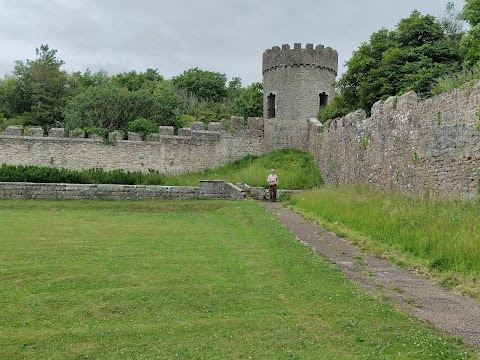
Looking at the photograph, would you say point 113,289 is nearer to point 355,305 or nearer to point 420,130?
point 355,305

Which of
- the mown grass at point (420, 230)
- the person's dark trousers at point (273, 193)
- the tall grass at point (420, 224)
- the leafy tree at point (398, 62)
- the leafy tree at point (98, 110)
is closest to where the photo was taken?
the mown grass at point (420, 230)

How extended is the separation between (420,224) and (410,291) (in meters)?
2.90

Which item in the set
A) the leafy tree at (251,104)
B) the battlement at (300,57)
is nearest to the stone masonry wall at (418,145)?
the battlement at (300,57)

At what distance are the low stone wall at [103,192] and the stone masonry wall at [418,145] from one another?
5493 mm

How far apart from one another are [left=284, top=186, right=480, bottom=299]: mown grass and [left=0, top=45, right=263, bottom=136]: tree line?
19155 millimetres

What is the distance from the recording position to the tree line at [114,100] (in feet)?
122

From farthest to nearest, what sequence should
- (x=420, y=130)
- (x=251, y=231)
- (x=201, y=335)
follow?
(x=420, y=130) < (x=251, y=231) < (x=201, y=335)

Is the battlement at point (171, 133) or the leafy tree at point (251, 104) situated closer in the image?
the battlement at point (171, 133)

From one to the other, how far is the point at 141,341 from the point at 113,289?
1702mm

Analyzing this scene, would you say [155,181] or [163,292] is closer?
[163,292]

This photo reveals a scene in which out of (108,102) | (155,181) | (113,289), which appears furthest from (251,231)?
(108,102)

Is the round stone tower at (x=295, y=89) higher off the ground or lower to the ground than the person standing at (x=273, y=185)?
higher

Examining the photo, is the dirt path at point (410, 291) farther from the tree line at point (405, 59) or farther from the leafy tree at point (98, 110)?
the leafy tree at point (98, 110)

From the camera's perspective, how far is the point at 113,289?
577 cm
